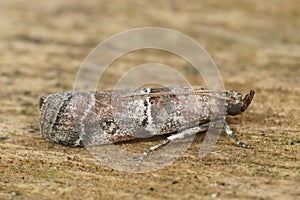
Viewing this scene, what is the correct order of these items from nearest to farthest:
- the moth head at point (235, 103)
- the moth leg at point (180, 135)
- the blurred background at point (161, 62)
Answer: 1. the blurred background at point (161, 62)
2. the moth leg at point (180, 135)
3. the moth head at point (235, 103)

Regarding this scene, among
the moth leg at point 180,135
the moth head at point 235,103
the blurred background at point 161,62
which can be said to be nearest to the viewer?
the blurred background at point 161,62

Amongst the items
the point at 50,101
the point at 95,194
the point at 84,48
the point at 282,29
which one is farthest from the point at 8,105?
the point at 282,29

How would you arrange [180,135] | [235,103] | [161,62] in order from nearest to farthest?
[180,135] < [235,103] < [161,62]

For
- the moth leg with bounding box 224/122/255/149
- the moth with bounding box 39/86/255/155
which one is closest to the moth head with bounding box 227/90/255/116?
the moth with bounding box 39/86/255/155

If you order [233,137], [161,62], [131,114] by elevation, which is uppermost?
[161,62]

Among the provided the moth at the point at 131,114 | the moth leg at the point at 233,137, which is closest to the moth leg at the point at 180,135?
the moth at the point at 131,114

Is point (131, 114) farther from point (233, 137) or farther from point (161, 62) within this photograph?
point (161, 62)

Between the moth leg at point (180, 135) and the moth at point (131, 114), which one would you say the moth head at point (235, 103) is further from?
the moth leg at point (180, 135)

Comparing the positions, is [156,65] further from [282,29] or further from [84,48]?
[282,29]

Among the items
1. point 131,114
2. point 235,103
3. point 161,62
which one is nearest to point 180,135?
point 131,114
